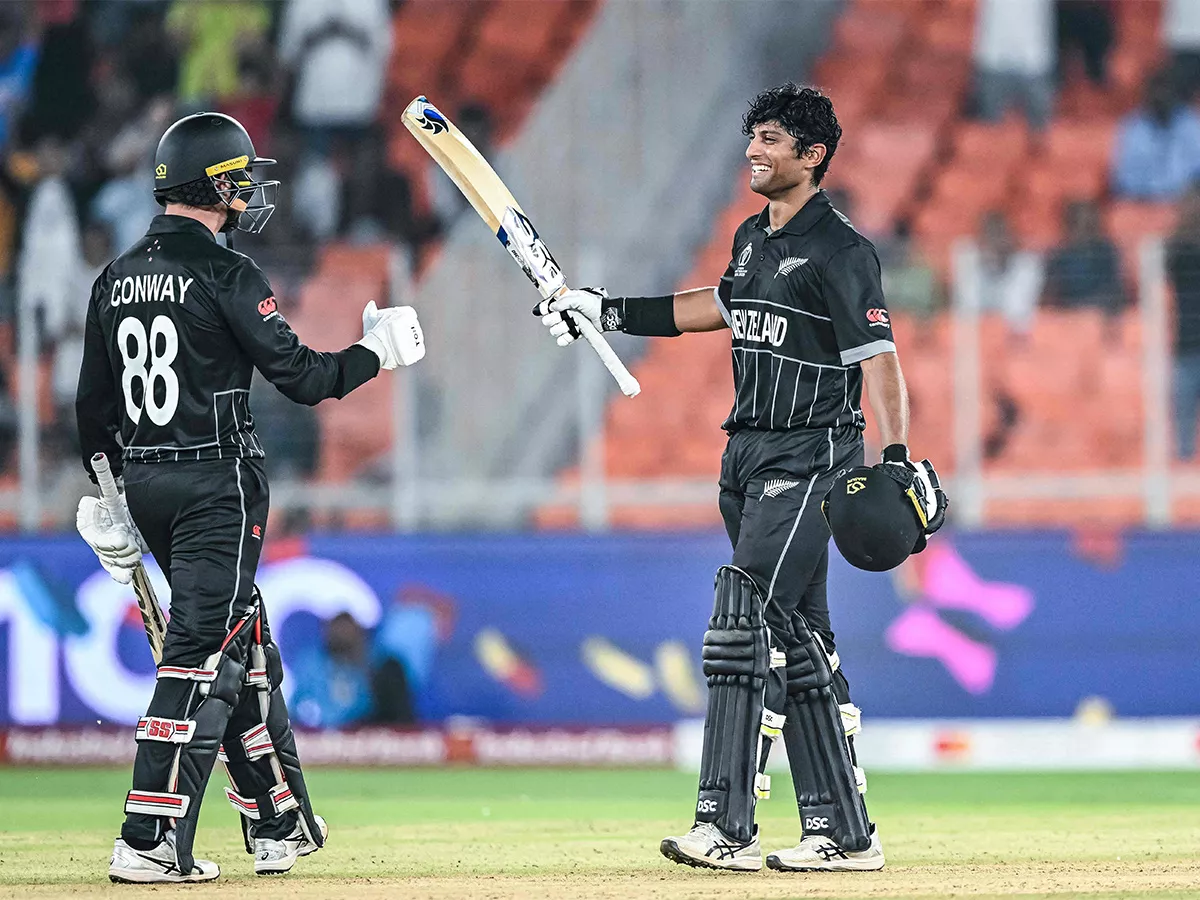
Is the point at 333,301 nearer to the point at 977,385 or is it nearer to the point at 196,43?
the point at 977,385

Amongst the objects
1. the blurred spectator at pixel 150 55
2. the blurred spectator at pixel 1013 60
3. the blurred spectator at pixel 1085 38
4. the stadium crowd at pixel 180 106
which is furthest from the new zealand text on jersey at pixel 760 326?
the blurred spectator at pixel 1085 38

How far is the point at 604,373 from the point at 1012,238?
4124 mm

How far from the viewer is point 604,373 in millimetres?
10516

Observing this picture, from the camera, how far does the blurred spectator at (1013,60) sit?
1413 centimetres

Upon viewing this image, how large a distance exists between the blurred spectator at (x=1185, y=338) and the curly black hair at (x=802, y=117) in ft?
16.2

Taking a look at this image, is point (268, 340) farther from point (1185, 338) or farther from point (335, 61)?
point (335, 61)

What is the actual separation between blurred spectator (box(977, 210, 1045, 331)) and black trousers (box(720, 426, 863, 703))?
4894 millimetres

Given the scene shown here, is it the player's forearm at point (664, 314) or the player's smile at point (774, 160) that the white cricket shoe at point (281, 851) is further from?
the player's smile at point (774, 160)

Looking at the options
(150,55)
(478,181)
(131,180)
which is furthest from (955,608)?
(150,55)

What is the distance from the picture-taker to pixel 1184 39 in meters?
14.4

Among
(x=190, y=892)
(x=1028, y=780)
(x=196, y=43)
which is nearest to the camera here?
(x=190, y=892)

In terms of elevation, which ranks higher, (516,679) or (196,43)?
(196,43)

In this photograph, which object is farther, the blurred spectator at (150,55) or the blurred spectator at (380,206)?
the blurred spectator at (150,55)

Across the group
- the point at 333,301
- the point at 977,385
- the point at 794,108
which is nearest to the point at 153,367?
the point at 794,108
